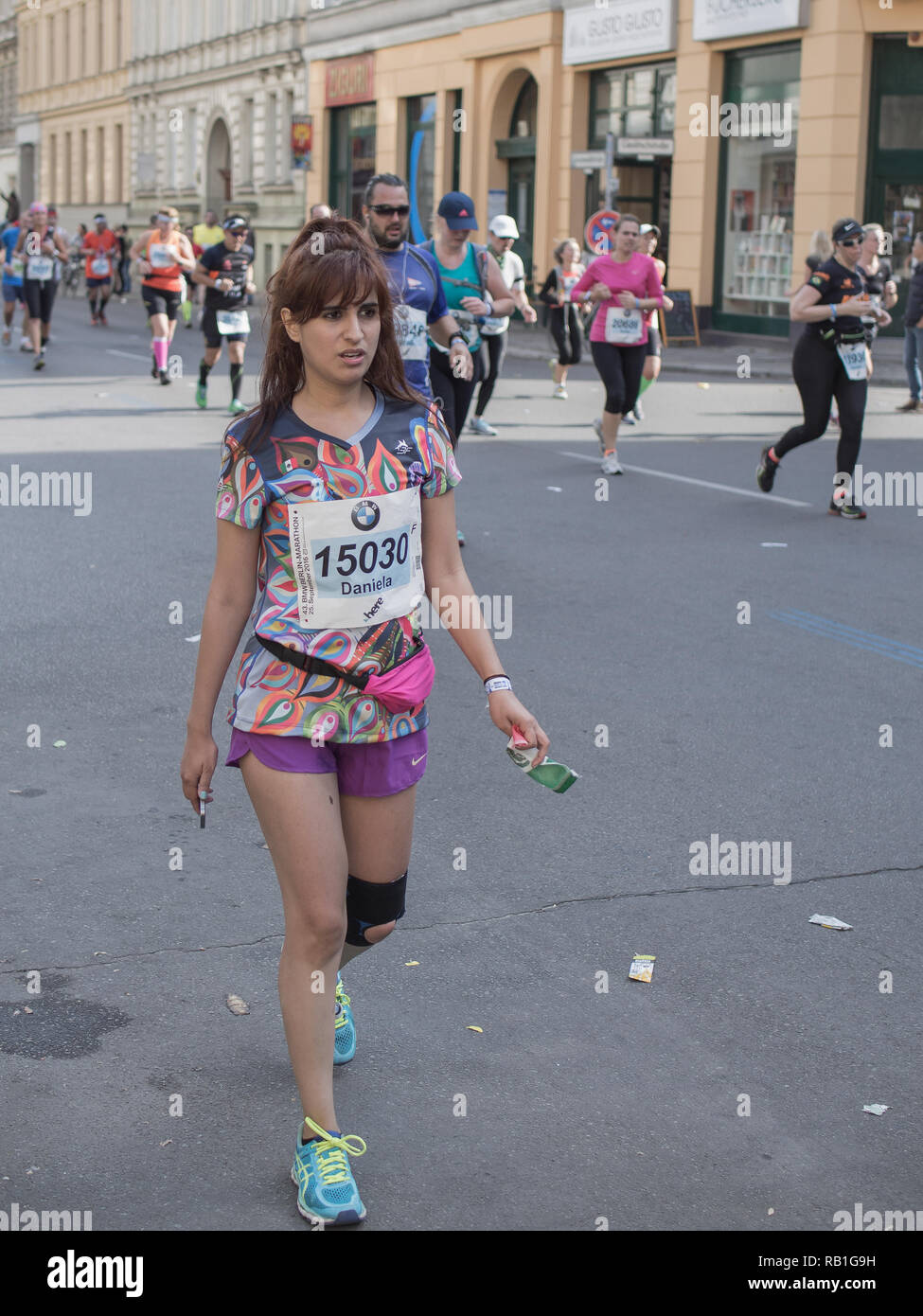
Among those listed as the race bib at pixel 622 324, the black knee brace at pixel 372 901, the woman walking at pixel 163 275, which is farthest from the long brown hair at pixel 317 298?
the woman walking at pixel 163 275

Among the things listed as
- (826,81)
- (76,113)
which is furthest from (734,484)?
(76,113)

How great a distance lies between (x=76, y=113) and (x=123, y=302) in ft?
91.9

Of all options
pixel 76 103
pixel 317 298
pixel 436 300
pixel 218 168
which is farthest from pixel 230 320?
pixel 76 103

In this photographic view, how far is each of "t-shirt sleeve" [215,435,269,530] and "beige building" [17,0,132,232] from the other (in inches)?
2478

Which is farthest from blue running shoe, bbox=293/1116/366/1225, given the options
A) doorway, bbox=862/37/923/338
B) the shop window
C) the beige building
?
the beige building

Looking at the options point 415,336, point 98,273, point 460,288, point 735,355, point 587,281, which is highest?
point 98,273

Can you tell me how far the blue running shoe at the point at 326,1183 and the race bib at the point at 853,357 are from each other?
876cm

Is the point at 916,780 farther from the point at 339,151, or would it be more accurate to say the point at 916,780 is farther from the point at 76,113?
the point at 76,113

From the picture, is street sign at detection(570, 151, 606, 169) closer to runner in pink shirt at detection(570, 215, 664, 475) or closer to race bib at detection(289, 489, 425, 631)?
runner in pink shirt at detection(570, 215, 664, 475)

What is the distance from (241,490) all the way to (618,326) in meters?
9.94

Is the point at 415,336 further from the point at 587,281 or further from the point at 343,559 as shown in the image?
the point at 343,559

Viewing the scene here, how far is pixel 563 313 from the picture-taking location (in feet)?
64.9

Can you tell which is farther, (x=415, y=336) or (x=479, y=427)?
(x=479, y=427)

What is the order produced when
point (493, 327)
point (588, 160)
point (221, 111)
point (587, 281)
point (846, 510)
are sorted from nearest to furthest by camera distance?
point (846, 510) → point (587, 281) → point (493, 327) → point (588, 160) → point (221, 111)
